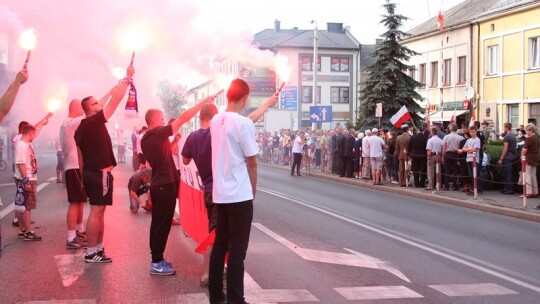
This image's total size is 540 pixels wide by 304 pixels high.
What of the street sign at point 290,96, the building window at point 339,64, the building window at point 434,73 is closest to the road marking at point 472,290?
the street sign at point 290,96

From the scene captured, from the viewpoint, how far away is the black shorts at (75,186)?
8.65m

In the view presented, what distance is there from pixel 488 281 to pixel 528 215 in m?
6.62

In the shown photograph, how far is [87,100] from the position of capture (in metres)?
7.64

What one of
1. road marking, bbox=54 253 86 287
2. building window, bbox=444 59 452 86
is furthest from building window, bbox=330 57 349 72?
road marking, bbox=54 253 86 287

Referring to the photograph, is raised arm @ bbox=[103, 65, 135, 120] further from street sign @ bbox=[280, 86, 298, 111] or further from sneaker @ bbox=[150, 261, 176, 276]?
street sign @ bbox=[280, 86, 298, 111]

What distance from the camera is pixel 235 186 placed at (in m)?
5.27

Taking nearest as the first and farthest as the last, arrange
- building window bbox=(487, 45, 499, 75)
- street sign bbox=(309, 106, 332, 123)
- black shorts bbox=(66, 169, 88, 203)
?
black shorts bbox=(66, 169, 88, 203), street sign bbox=(309, 106, 332, 123), building window bbox=(487, 45, 499, 75)

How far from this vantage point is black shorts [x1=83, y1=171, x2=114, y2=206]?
7.60 metres

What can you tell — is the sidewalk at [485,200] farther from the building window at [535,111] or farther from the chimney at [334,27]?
the chimney at [334,27]

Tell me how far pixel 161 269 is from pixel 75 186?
2.27m

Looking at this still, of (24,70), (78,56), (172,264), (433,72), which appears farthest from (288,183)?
(433,72)

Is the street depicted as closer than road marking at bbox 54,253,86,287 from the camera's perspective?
Yes

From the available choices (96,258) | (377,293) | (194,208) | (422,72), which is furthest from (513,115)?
(96,258)

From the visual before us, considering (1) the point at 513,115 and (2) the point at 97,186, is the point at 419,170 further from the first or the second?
(1) the point at 513,115
